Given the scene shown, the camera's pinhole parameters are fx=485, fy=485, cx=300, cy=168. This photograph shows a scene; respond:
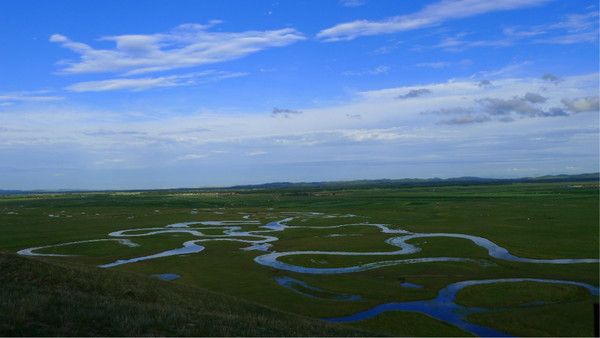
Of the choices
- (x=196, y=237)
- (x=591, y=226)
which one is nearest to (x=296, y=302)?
(x=196, y=237)

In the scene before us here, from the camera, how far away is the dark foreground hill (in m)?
16.1

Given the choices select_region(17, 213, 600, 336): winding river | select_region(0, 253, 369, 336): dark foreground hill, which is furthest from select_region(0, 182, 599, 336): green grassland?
select_region(17, 213, 600, 336): winding river

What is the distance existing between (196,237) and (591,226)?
2359 inches

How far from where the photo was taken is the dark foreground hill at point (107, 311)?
52.8 feet

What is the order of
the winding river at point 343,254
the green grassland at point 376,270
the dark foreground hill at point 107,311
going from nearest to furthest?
the dark foreground hill at point 107,311
the green grassland at point 376,270
the winding river at point 343,254

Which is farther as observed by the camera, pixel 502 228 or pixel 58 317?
pixel 502 228

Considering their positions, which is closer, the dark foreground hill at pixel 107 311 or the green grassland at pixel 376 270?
the dark foreground hill at pixel 107 311

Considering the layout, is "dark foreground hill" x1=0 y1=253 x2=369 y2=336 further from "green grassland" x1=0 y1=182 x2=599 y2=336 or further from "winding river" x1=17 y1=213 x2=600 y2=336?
"winding river" x1=17 y1=213 x2=600 y2=336

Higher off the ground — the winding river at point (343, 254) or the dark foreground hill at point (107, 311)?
the dark foreground hill at point (107, 311)

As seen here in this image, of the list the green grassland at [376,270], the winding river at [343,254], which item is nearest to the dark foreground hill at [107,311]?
the green grassland at [376,270]

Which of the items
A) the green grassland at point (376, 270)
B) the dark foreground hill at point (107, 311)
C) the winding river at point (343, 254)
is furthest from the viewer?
the winding river at point (343, 254)

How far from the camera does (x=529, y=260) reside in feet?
163

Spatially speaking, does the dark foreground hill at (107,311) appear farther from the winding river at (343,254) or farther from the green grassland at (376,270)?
the winding river at (343,254)

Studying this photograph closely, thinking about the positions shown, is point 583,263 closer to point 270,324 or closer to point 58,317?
point 270,324
